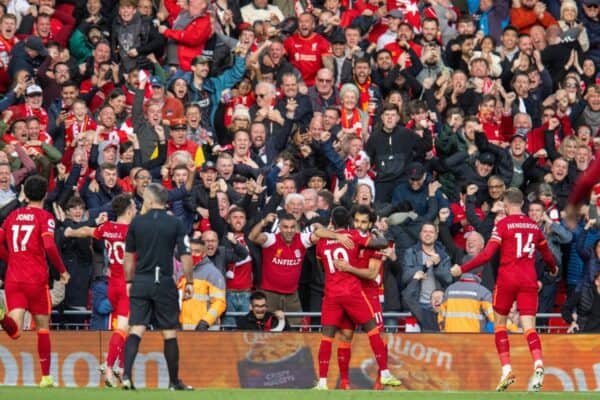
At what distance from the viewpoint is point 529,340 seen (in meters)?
18.8

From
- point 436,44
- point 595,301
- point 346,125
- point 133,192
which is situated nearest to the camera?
point 595,301

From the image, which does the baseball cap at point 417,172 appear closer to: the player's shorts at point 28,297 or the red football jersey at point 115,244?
the red football jersey at point 115,244

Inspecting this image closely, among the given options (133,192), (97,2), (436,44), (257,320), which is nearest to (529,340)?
(257,320)

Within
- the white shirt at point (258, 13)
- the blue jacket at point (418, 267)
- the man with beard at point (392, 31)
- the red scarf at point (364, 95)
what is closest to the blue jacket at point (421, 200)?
the blue jacket at point (418, 267)

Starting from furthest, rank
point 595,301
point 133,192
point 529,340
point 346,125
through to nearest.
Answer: point 346,125 → point 133,192 → point 595,301 → point 529,340

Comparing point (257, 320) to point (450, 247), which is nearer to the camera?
point (257, 320)

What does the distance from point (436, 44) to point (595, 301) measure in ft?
22.7

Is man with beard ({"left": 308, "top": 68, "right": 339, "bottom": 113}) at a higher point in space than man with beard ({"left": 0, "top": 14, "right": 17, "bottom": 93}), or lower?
lower

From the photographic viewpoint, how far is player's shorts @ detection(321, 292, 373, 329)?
748 inches

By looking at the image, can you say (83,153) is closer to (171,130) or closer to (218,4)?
(171,130)

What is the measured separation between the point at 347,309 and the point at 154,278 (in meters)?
2.56

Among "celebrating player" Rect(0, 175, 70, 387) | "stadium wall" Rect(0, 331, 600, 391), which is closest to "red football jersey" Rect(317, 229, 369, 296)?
"stadium wall" Rect(0, 331, 600, 391)

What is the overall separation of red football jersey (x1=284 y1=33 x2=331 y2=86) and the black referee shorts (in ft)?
29.5

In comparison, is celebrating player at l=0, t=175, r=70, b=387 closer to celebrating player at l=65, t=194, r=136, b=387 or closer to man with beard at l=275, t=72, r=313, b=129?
celebrating player at l=65, t=194, r=136, b=387
